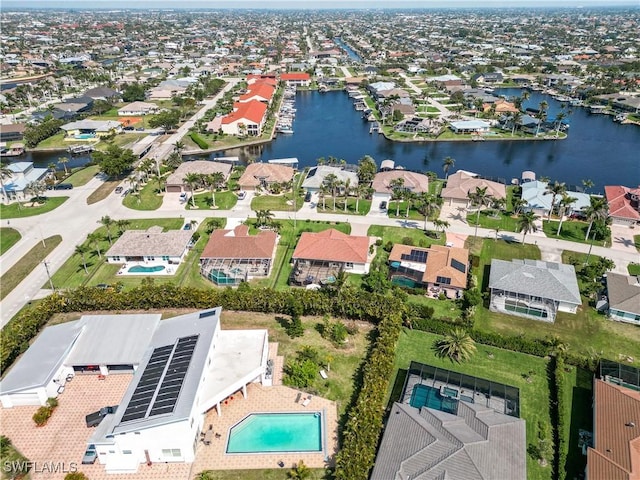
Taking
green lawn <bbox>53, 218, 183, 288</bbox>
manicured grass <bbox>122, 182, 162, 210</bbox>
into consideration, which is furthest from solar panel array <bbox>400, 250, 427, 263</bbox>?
manicured grass <bbox>122, 182, 162, 210</bbox>

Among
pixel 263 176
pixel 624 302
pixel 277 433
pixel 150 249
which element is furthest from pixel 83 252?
pixel 624 302

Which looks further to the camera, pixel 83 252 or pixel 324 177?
pixel 324 177

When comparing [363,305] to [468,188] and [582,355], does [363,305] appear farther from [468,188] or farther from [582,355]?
[468,188]

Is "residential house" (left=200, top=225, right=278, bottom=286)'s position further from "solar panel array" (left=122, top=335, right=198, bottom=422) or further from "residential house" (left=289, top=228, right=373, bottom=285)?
"solar panel array" (left=122, top=335, right=198, bottom=422)

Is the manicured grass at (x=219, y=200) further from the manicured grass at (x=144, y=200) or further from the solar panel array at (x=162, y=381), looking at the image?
the solar panel array at (x=162, y=381)

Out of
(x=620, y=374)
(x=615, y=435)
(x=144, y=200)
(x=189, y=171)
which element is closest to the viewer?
(x=615, y=435)

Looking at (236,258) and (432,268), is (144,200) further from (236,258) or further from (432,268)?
(432,268)
